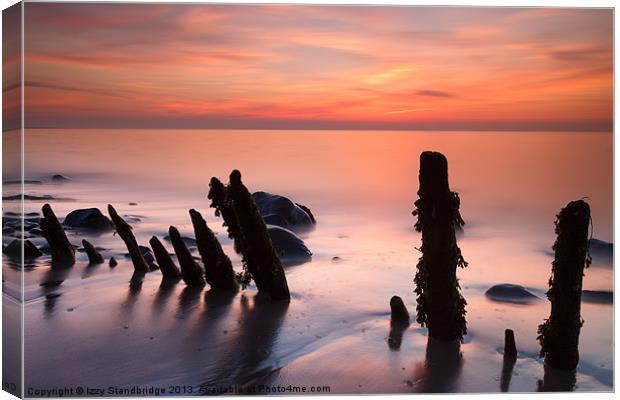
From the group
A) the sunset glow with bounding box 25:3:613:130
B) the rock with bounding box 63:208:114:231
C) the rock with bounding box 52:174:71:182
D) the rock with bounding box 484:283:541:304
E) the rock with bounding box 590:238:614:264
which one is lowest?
the rock with bounding box 484:283:541:304

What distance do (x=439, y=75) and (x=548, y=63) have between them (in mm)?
1576

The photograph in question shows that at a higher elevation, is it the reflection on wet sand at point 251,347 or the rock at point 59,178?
the rock at point 59,178

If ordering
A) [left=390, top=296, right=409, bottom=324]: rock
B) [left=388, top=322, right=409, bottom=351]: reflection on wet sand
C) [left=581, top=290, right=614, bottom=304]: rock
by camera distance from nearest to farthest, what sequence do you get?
[left=388, top=322, right=409, bottom=351]: reflection on wet sand, [left=390, top=296, right=409, bottom=324]: rock, [left=581, top=290, right=614, bottom=304]: rock

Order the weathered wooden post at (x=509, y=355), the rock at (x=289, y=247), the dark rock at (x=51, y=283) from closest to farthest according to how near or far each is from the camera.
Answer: the weathered wooden post at (x=509, y=355) → the dark rock at (x=51, y=283) → the rock at (x=289, y=247)

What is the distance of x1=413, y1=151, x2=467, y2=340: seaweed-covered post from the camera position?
8609 millimetres

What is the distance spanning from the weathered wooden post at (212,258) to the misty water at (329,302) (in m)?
0.31

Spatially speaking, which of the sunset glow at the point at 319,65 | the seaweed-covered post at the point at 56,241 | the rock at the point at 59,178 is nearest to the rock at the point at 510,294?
the sunset glow at the point at 319,65

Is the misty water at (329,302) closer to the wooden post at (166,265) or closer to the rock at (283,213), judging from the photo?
the wooden post at (166,265)

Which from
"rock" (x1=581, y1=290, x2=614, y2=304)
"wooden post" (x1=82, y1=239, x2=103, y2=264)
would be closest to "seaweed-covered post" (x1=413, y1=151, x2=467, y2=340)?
"rock" (x1=581, y1=290, x2=614, y2=304)

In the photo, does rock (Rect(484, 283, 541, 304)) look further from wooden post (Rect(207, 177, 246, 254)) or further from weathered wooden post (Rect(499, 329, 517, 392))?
wooden post (Rect(207, 177, 246, 254))

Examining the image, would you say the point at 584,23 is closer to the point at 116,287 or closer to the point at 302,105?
the point at 302,105

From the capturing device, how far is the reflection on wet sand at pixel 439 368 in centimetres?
888

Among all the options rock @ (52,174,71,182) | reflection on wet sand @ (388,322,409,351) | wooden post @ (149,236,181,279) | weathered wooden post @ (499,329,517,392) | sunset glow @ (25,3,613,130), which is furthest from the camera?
rock @ (52,174,71,182)

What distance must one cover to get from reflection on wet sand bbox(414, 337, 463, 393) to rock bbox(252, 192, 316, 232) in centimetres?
849
